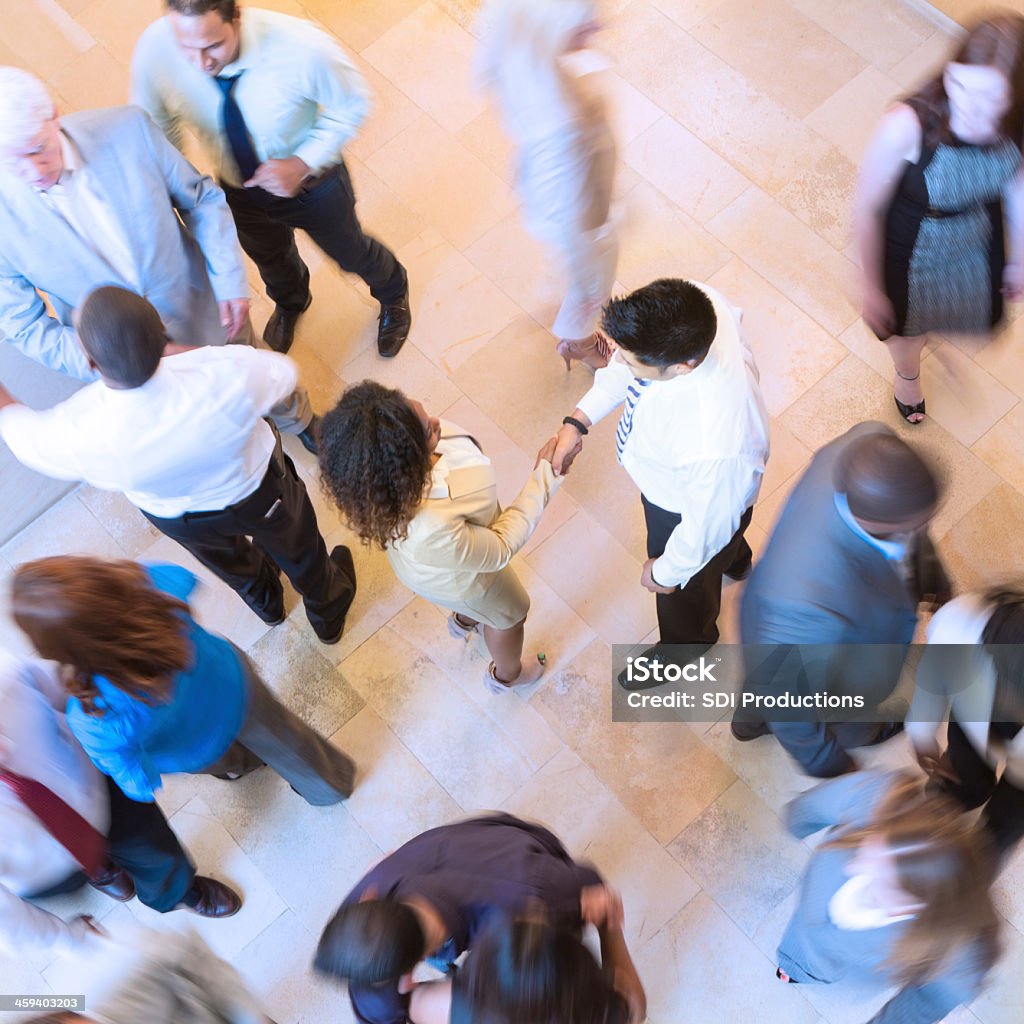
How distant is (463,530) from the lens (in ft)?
7.63

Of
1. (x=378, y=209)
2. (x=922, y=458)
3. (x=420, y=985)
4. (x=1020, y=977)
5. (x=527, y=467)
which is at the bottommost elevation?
(x=1020, y=977)

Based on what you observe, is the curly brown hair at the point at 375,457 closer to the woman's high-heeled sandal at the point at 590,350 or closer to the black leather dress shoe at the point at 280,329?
the woman's high-heeled sandal at the point at 590,350

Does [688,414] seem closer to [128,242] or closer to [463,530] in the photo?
[463,530]

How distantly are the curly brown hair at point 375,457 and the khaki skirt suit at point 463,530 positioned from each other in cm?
8

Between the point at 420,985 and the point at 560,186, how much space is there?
2.07 m

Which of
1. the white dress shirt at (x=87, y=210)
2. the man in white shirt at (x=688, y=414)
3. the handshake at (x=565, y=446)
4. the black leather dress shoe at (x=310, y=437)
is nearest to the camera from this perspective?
the man in white shirt at (x=688, y=414)

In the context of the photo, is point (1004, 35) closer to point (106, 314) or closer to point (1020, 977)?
point (106, 314)

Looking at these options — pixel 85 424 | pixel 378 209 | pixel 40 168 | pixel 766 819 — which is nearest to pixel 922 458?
pixel 766 819

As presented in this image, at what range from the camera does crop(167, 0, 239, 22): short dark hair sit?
2609mm

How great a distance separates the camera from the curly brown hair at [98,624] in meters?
2.04

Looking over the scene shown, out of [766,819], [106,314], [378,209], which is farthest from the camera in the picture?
[378,209]

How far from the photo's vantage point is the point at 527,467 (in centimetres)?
373

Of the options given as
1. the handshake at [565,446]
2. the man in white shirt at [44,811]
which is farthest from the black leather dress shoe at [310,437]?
the man in white shirt at [44,811]

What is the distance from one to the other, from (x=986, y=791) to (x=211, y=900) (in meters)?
2.29
